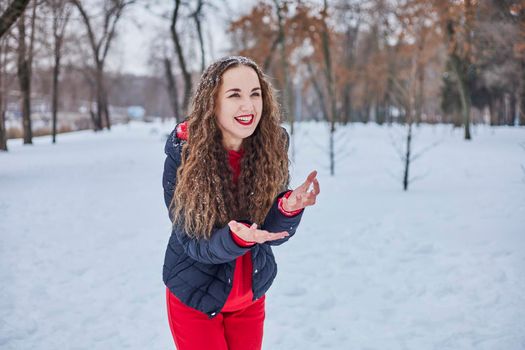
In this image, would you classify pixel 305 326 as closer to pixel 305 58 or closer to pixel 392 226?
pixel 392 226

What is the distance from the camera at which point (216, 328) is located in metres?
1.76

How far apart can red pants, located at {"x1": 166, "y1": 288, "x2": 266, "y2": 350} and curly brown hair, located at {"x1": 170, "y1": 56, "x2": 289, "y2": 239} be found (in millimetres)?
362

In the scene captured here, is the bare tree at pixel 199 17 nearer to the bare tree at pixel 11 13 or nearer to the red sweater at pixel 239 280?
the bare tree at pixel 11 13

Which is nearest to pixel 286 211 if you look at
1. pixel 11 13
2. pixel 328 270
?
pixel 328 270

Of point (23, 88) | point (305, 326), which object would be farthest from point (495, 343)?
point (23, 88)

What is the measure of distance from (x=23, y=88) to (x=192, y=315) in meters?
19.9

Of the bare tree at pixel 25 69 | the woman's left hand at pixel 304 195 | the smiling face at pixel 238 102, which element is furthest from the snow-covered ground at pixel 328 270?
the bare tree at pixel 25 69

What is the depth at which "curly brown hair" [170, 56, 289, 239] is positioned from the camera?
1.68 metres

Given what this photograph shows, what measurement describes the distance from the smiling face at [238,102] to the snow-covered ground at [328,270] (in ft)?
7.72

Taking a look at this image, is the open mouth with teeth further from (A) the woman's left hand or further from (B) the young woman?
(A) the woman's left hand

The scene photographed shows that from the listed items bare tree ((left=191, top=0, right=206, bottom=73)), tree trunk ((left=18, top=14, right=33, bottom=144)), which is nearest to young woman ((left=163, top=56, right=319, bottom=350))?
tree trunk ((left=18, top=14, right=33, bottom=144))

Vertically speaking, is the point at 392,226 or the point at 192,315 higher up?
the point at 192,315

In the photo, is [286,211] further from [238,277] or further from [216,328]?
[216,328]

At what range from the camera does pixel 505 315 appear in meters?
3.74
